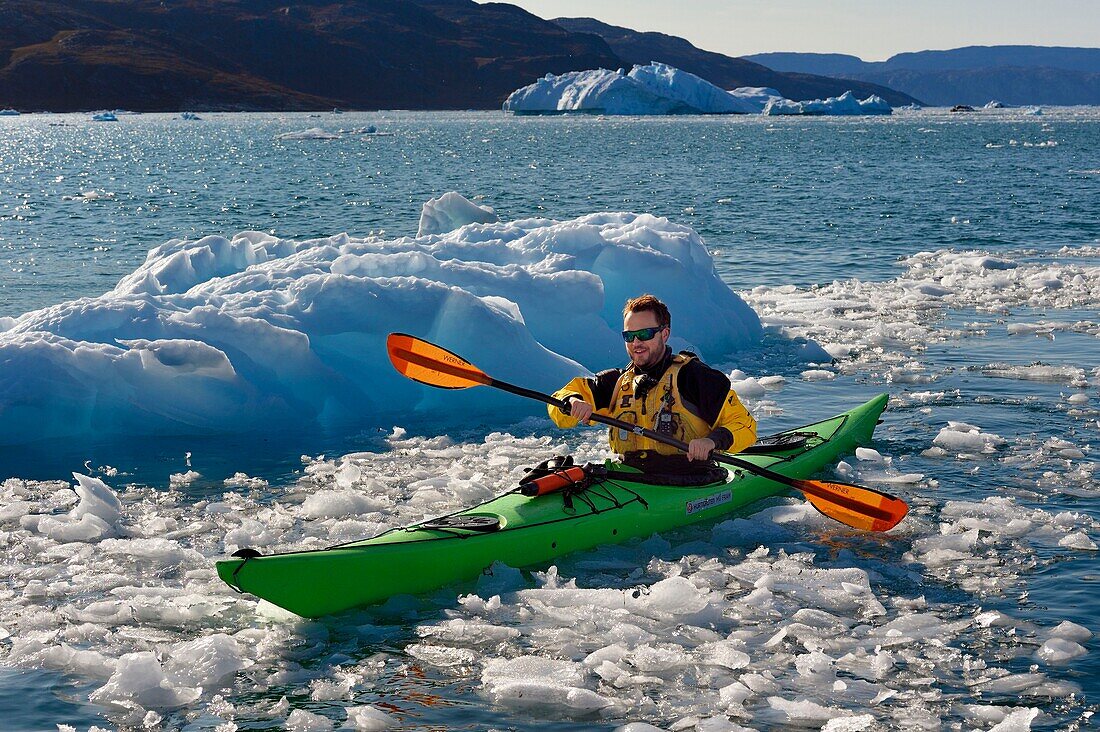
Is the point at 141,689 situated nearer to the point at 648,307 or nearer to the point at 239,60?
the point at 648,307

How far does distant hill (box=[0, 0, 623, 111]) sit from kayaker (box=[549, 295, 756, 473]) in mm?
149003

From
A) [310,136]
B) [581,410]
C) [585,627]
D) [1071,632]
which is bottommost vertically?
[585,627]

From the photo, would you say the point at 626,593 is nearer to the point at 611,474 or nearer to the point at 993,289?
the point at 611,474

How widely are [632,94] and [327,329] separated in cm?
11391

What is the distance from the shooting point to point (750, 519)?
7.47 m

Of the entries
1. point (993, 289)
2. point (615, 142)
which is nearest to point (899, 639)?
point (993, 289)

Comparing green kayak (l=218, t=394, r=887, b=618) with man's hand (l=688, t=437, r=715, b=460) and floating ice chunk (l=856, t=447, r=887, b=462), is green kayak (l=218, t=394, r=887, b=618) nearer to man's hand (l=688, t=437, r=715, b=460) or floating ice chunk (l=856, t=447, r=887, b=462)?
man's hand (l=688, t=437, r=715, b=460)

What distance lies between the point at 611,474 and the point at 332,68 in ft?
585

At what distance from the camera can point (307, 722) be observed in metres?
4.76

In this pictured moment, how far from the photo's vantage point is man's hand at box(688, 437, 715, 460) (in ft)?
21.6

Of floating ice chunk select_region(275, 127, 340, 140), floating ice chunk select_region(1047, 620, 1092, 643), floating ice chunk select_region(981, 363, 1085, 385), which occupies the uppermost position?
floating ice chunk select_region(275, 127, 340, 140)

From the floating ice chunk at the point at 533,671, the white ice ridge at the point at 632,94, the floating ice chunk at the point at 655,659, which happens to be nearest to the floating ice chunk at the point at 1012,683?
the floating ice chunk at the point at 655,659

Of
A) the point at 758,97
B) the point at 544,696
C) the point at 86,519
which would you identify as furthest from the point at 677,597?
the point at 758,97

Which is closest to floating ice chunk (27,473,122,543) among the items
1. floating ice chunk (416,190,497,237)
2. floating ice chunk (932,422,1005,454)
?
floating ice chunk (932,422,1005,454)
